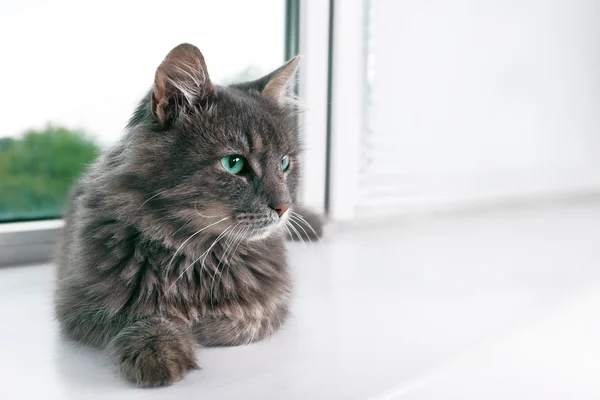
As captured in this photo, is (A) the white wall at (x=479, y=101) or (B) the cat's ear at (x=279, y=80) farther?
(A) the white wall at (x=479, y=101)

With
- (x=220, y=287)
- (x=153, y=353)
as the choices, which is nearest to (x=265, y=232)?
(x=220, y=287)

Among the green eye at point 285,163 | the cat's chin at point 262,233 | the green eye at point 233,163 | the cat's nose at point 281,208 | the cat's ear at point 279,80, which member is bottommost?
the cat's chin at point 262,233

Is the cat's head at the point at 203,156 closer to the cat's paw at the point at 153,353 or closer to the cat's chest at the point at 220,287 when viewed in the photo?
the cat's chest at the point at 220,287

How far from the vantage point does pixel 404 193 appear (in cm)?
233

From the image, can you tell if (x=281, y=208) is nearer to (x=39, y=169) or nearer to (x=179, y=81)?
(x=179, y=81)

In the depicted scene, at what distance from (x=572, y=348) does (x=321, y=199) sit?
A: 1.04 m

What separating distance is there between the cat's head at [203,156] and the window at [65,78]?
2.22ft

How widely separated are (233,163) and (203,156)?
0.06 meters

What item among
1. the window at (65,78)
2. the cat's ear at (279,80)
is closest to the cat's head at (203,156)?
the cat's ear at (279,80)

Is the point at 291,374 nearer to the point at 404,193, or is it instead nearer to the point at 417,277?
the point at 417,277

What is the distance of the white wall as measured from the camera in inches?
88.1

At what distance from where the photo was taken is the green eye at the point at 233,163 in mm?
1032

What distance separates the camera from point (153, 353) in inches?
34.8

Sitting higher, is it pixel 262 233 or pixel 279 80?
pixel 279 80
